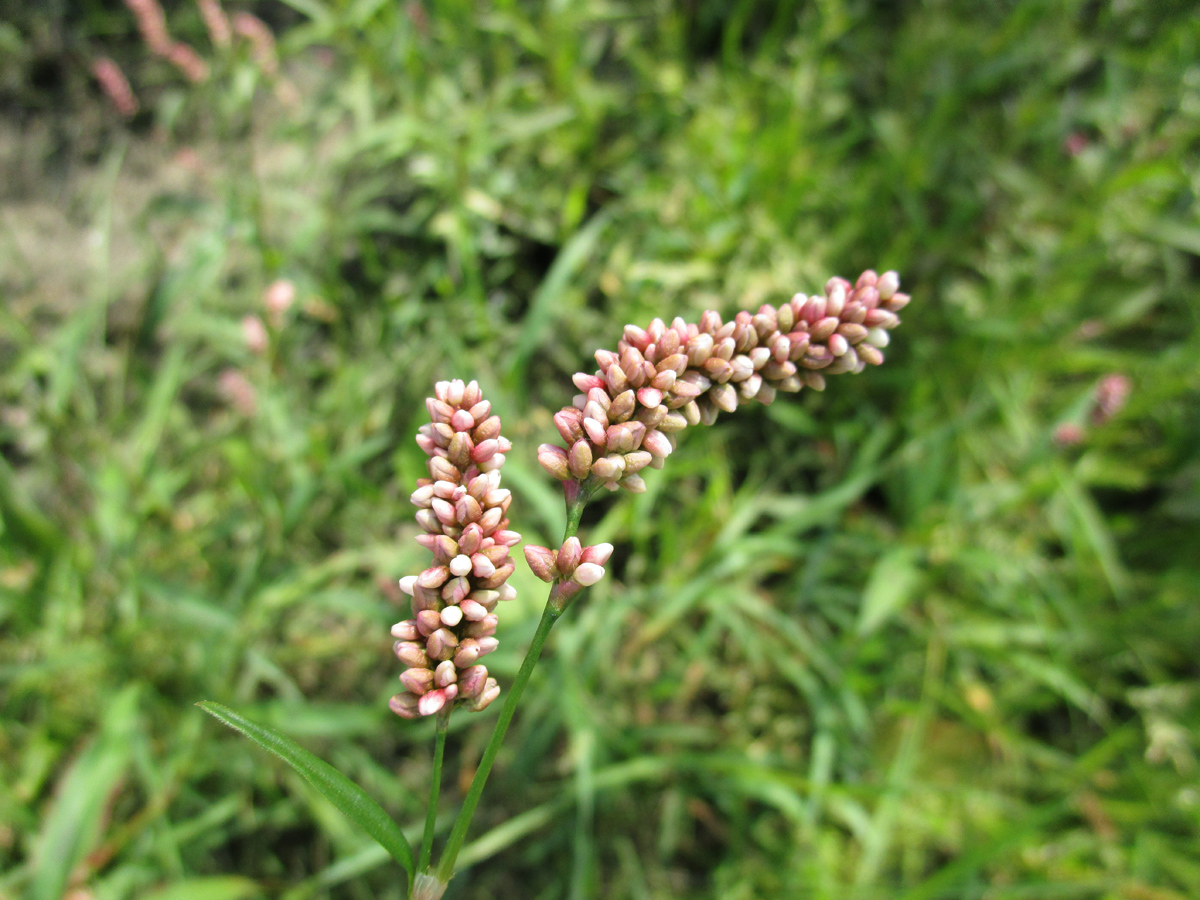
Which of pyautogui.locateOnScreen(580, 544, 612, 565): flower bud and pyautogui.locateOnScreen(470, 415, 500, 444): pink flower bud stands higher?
pyautogui.locateOnScreen(470, 415, 500, 444): pink flower bud

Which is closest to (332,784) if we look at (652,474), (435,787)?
(435,787)

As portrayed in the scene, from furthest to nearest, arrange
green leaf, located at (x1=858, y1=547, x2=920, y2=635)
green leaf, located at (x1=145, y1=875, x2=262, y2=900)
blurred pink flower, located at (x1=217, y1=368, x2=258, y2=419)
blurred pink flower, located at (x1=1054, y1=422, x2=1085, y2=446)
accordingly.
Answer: blurred pink flower, located at (x1=217, y1=368, x2=258, y2=419)
blurred pink flower, located at (x1=1054, y1=422, x2=1085, y2=446)
green leaf, located at (x1=858, y1=547, x2=920, y2=635)
green leaf, located at (x1=145, y1=875, x2=262, y2=900)

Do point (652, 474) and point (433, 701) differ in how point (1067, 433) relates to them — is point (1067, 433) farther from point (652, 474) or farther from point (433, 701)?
point (433, 701)

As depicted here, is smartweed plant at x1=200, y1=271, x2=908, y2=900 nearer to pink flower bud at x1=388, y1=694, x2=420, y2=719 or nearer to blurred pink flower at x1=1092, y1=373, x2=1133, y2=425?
pink flower bud at x1=388, y1=694, x2=420, y2=719

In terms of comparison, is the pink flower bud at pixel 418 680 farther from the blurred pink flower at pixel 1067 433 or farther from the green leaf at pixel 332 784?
the blurred pink flower at pixel 1067 433

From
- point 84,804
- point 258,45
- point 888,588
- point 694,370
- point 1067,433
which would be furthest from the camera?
point 258,45

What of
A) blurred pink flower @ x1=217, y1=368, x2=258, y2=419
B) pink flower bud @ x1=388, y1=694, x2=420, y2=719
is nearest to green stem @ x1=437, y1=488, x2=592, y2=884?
pink flower bud @ x1=388, y1=694, x2=420, y2=719

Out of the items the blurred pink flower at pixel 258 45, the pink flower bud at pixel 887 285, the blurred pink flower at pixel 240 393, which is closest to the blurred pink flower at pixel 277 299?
the blurred pink flower at pixel 240 393
